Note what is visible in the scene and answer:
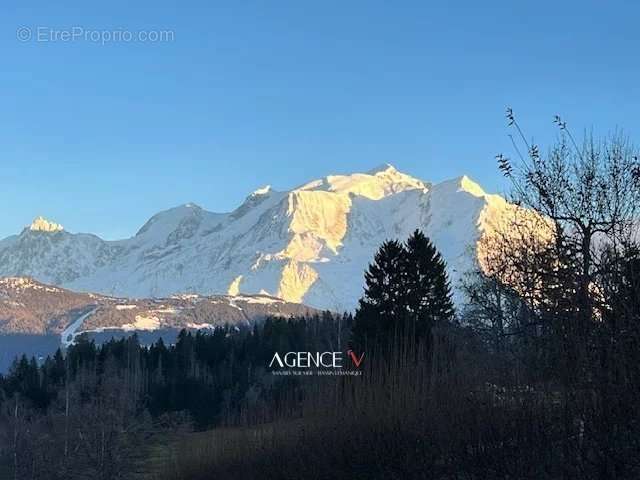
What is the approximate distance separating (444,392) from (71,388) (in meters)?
72.6

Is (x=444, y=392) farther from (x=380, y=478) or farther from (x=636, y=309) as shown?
(x=636, y=309)

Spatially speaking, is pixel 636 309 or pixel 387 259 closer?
pixel 636 309

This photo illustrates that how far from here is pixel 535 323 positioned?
244 inches

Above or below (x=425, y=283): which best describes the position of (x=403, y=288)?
below

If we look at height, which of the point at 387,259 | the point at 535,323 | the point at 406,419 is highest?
the point at 387,259

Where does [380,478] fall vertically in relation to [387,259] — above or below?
below

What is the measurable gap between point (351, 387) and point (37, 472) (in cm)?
4066

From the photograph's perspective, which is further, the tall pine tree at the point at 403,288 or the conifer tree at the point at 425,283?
the conifer tree at the point at 425,283

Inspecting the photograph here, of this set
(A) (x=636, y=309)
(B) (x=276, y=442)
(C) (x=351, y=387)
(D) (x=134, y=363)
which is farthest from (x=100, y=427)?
(D) (x=134, y=363)

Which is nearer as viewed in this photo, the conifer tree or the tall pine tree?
the tall pine tree

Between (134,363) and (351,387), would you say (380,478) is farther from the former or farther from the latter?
(134,363)

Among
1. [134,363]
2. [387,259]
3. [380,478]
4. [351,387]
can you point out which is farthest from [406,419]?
[134,363]

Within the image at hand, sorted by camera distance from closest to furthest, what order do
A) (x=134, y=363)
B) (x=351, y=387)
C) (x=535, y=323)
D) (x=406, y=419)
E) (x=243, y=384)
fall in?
1. (x=535, y=323)
2. (x=406, y=419)
3. (x=351, y=387)
4. (x=243, y=384)
5. (x=134, y=363)

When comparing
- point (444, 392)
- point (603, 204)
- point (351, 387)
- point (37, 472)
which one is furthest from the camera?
point (37, 472)
